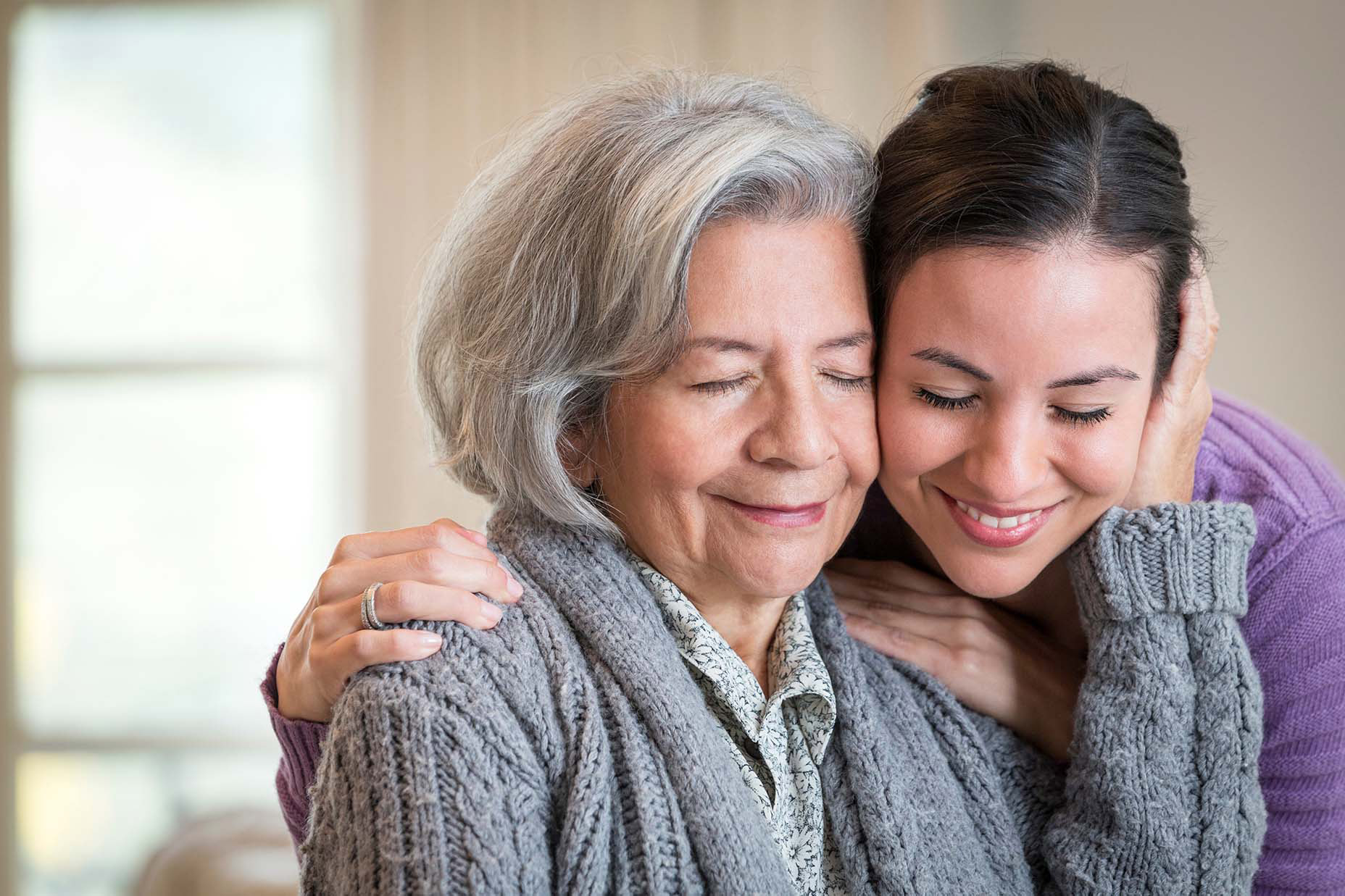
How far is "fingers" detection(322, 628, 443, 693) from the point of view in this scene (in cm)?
116

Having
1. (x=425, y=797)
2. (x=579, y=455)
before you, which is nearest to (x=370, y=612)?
(x=425, y=797)

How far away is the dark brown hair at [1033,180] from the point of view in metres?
1.32

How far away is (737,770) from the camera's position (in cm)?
131

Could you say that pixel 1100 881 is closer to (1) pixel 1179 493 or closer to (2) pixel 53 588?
(1) pixel 1179 493

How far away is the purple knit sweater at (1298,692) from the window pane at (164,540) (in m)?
2.18

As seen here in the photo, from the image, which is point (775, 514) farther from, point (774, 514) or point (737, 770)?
point (737, 770)

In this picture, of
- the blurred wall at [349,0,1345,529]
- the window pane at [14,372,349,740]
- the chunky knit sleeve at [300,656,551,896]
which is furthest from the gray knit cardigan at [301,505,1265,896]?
the window pane at [14,372,349,740]

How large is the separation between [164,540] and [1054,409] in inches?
119

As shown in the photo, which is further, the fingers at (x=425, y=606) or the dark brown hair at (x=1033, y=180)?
the dark brown hair at (x=1033, y=180)

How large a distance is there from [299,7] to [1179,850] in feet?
11.0

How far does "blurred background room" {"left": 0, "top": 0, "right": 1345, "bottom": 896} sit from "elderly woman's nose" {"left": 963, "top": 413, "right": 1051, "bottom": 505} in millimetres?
2255

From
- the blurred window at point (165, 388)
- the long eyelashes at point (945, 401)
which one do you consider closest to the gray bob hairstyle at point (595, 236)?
the long eyelashes at point (945, 401)

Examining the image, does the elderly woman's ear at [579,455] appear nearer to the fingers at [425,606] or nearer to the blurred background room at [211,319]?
the fingers at [425,606]

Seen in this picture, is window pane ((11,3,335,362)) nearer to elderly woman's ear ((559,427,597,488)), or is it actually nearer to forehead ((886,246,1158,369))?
elderly woman's ear ((559,427,597,488))
